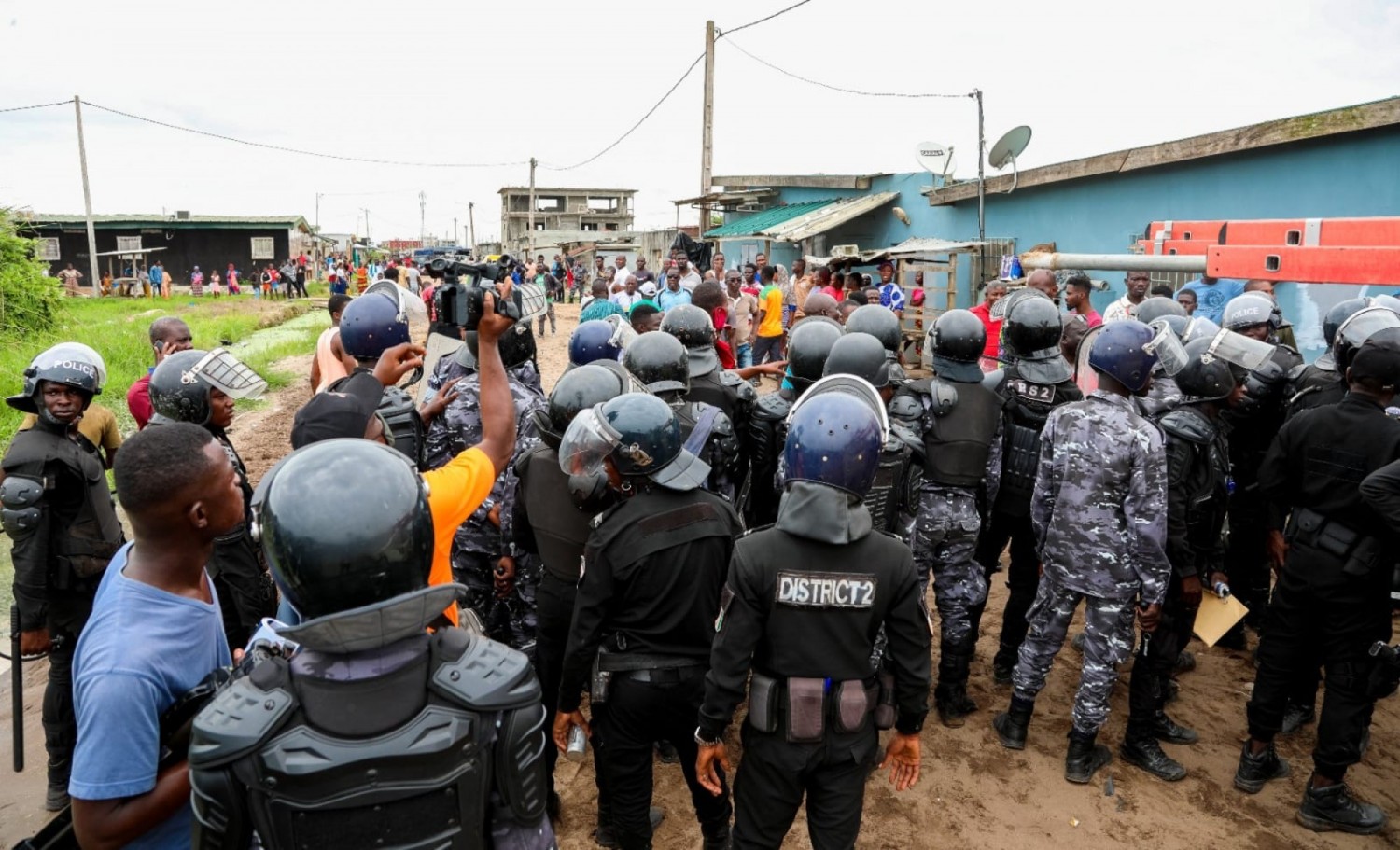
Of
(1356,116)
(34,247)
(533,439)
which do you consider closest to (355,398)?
(533,439)

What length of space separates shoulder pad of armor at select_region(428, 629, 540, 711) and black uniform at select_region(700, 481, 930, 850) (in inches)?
44.5

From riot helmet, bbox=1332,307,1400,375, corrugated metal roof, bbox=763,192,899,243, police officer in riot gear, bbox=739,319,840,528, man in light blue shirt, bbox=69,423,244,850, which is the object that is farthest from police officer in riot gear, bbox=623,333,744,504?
corrugated metal roof, bbox=763,192,899,243

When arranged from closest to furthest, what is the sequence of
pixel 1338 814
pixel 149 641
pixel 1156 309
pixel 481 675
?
pixel 481 675 < pixel 149 641 < pixel 1338 814 < pixel 1156 309

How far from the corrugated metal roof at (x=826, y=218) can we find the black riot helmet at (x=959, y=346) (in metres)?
14.1

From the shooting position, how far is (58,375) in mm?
3938

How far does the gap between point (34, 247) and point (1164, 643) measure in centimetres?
2058

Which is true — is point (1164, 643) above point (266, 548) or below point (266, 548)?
below

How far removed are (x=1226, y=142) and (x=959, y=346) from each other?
25.3 ft

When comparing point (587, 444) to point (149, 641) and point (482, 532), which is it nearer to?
point (149, 641)

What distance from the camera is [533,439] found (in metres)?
4.42

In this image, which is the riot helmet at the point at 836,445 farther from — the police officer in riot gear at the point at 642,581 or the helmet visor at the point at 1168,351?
the helmet visor at the point at 1168,351

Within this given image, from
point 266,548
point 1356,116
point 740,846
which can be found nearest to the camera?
point 266,548

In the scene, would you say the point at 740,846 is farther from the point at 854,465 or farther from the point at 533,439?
the point at 533,439

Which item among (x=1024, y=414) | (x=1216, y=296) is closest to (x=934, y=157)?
(x=1216, y=296)
